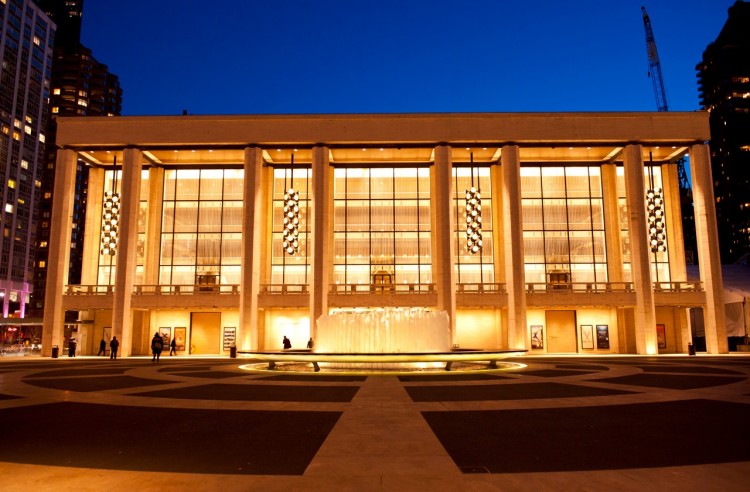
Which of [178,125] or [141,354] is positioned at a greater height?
[178,125]

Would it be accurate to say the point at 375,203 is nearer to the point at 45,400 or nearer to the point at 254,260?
the point at 254,260

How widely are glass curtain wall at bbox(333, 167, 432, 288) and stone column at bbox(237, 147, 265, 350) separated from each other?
29.8 ft

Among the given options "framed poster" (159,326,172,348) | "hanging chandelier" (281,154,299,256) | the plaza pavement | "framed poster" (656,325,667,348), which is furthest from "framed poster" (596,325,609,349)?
"framed poster" (159,326,172,348)

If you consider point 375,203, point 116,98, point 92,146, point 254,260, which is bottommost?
point 254,260

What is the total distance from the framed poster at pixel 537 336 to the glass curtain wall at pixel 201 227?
1119 inches

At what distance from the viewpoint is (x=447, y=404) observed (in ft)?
43.1

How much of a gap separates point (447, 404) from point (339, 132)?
1483 inches

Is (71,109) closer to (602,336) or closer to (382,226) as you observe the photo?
(382,226)

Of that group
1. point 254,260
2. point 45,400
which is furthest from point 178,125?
point 45,400

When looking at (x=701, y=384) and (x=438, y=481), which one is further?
(x=701, y=384)

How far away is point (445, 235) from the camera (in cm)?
4553

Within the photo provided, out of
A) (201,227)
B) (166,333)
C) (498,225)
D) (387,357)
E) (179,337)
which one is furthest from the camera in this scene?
(201,227)

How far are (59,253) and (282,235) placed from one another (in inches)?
758

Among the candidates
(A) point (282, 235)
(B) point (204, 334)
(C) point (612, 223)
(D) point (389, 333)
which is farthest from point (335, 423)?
(C) point (612, 223)
